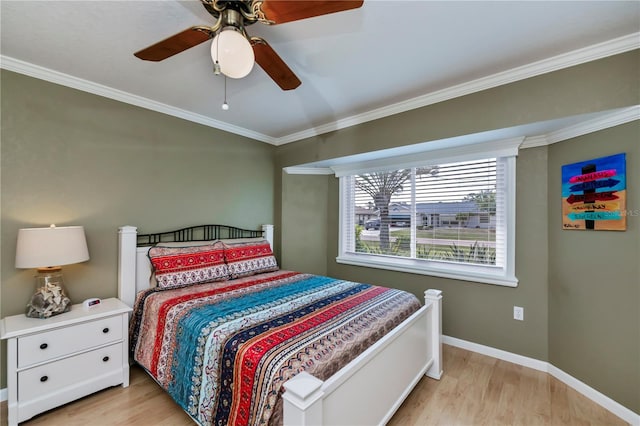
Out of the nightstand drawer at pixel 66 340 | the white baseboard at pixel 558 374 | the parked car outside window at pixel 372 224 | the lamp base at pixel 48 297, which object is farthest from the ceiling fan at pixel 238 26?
the white baseboard at pixel 558 374

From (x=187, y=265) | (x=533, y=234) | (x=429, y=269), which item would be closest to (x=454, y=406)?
(x=429, y=269)

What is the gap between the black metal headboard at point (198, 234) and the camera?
2764 mm

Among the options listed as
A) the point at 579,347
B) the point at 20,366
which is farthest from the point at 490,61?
the point at 20,366

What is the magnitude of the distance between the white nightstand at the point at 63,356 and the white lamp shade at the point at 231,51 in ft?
6.76

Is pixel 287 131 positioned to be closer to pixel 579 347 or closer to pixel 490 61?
pixel 490 61


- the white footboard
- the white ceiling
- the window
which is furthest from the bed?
Answer: the white ceiling

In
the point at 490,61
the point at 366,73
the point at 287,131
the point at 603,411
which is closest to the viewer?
the point at 603,411

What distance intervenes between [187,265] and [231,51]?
6.72ft

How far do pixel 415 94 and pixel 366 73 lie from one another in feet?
2.09

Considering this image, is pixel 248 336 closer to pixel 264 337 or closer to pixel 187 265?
pixel 264 337

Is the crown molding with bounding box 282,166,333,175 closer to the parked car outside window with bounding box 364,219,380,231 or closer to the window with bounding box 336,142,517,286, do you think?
the window with bounding box 336,142,517,286

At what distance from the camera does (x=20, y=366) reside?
5.75 ft

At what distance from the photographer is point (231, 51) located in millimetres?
1259

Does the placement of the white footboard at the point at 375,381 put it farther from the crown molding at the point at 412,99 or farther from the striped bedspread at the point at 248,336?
the crown molding at the point at 412,99
